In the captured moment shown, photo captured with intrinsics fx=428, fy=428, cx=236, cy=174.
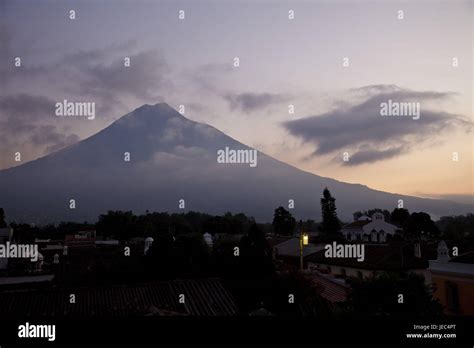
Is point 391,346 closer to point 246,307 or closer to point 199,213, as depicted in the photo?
point 246,307

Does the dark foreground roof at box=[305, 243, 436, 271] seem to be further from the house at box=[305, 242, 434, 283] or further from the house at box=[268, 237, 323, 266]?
the house at box=[268, 237, 323, 266]

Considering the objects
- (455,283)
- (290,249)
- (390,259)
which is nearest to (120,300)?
(455,283)

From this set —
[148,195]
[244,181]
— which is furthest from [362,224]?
[148,195]

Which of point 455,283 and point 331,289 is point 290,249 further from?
point 455,283

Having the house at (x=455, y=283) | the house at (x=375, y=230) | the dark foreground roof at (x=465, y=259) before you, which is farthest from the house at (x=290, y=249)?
the dark foreground roof at (x=465, y=259)

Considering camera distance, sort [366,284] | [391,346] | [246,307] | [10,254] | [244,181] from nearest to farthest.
→ [391,346] → [366,284] → [246,307] → [10,254] → [244,181]

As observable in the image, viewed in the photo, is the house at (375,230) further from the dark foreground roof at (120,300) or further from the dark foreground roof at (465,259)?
the dark foreground roof at (120,300)
